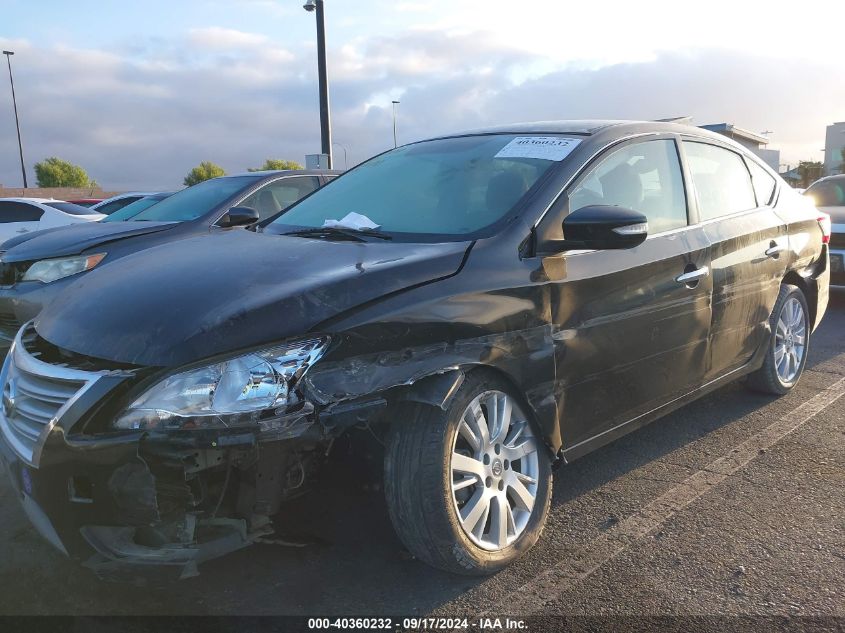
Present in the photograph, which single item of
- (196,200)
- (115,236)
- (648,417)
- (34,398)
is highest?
(196,200)

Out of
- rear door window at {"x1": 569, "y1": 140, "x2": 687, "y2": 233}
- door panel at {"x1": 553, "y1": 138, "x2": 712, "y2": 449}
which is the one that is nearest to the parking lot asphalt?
door panel at {"x1": 553, "y1": 138, "x2": 712, "y2": 449}

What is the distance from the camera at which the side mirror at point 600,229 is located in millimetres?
2777

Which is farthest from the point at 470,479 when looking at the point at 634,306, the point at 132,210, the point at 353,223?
the point at 132,210

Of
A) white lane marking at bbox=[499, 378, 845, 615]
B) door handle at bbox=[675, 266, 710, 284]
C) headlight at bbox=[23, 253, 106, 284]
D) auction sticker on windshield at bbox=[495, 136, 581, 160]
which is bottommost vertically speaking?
white lane marking at bbox=[499, 378, 845, 615]

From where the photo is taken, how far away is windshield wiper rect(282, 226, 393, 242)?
3.04 metres

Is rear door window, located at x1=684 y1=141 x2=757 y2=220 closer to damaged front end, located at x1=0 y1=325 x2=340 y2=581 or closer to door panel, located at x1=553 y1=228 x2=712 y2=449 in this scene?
door panel, located at x1=553 y1=228 x2=712 y2=449

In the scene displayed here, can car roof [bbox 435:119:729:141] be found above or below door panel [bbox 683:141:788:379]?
above

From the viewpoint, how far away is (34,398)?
2326 mm

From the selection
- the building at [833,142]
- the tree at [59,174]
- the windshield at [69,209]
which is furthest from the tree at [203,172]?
the building at [833,142]

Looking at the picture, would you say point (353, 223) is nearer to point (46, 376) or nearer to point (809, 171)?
point (46, 376)

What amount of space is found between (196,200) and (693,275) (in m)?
4.37

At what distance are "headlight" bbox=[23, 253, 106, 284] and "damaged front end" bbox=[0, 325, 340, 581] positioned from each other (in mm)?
3190

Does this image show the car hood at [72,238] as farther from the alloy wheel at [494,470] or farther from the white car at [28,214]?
the white car at [28,214]

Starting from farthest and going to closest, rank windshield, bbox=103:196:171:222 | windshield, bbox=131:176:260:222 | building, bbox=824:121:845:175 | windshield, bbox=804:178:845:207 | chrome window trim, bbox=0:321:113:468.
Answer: building, bbox=824:121:845:175
windshield, bbox=804:178:845:207
windshield, bbox=103:196:171:222
windshield, bbox=131:176:260:222
chrome window trim, bbox=0:321:113:468
